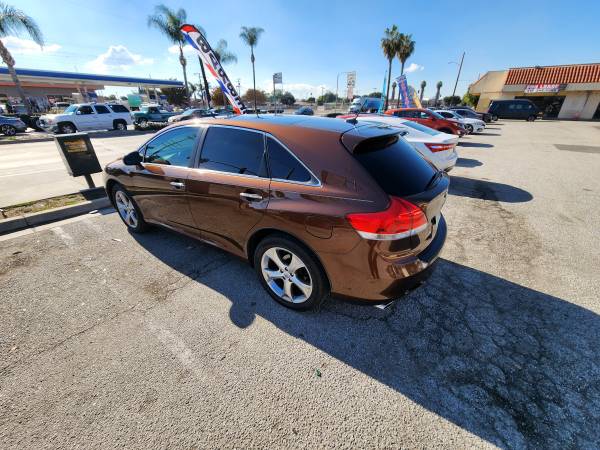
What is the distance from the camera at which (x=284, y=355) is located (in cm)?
228

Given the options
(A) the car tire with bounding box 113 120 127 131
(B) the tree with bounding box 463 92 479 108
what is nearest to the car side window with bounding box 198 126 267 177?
(A) the car tire with bounding box 113 120 127 131

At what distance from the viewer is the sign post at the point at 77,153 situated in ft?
17.7

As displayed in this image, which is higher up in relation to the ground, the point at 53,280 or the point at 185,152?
the point at 185,152

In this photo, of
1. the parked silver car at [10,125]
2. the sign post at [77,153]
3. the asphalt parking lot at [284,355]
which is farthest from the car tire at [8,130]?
the asphalt parking lot at [284,355]

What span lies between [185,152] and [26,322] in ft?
7.41

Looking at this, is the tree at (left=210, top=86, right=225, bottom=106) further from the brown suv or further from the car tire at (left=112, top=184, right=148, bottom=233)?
the brown suv

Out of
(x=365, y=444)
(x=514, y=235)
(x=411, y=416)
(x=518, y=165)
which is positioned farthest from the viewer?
(x=518, y=165)

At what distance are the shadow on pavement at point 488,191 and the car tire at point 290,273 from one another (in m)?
5.02

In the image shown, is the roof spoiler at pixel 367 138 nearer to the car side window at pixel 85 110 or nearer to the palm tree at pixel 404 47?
the car side window at pixel 85 110

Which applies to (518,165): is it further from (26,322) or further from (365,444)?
(26,322)

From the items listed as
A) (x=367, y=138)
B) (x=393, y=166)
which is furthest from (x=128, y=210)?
(x=393, y=166)

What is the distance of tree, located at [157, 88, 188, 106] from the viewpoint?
57981 millimetres

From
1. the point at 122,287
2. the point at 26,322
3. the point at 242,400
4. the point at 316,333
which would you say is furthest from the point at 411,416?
the point at 26,322

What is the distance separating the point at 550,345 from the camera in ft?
7.52
